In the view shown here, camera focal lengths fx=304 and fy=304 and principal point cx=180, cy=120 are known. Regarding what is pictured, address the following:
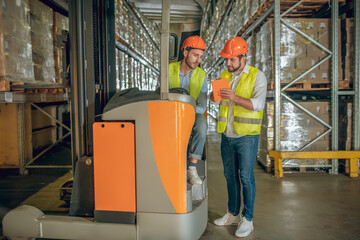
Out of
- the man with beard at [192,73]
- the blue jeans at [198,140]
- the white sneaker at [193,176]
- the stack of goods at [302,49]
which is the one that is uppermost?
the stack of goods at [302,49]

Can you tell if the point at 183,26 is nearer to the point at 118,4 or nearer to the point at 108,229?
the point at 108,229

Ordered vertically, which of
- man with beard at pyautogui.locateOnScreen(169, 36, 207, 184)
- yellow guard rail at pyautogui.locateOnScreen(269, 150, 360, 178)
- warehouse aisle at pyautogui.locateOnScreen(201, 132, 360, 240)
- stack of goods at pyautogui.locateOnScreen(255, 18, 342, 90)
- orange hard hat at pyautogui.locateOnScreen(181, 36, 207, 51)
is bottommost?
warehouse aisle at pyautogui.locateOnScreen(201, 132, 360, 240)

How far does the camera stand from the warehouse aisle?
3.09m

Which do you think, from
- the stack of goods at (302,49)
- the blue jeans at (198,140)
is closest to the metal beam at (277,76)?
the stack of goods at (302,49)

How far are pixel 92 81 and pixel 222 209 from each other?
2.20 metres

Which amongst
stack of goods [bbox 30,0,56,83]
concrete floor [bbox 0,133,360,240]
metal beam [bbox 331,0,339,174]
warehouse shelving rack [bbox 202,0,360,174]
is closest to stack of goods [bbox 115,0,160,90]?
stack of goods [bbox 30,0,56,83]

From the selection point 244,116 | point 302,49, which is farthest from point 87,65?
point 302,49

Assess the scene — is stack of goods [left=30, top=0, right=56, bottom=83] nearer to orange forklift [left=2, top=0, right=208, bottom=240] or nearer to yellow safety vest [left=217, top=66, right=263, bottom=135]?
orange forklift [left=2, top=0, right=208, bottom=240]

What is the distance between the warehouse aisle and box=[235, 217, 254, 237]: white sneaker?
50mm

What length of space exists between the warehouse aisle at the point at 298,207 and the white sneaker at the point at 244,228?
0.05m

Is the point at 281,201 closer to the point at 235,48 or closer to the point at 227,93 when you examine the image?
the point at 227,93

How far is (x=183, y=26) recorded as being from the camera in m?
3.52

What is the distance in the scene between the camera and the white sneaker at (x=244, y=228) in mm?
3000

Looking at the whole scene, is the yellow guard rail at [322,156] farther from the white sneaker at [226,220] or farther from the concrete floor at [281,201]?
the white sneaker at [226,220]
